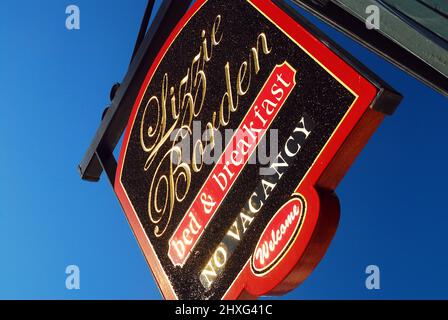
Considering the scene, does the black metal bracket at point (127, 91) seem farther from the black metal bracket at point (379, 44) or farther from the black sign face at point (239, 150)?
the black metal bracket at point (379, 44)

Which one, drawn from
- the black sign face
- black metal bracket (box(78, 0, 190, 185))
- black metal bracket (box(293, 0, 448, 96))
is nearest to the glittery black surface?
the black sign face

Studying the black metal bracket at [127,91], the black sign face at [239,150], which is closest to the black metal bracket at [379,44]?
the black sign face at [239,150]

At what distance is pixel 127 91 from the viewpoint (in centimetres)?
411

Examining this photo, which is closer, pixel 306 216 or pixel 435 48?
pixel 435 48

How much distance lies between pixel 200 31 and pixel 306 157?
132 centimetres

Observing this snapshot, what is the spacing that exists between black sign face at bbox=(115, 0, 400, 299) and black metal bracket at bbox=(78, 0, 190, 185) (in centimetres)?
27

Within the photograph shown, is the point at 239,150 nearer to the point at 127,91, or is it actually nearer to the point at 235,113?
the point at 235,113

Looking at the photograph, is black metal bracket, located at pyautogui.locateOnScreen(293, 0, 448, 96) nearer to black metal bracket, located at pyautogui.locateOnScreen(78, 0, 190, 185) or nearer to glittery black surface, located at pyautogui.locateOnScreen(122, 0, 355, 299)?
glittery black surface, located at pyautogui.locateOnScreen(122, 0, 355, 299)

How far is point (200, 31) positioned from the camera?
3.42 meters

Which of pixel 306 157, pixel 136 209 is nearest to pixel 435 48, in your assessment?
pixel 306 157

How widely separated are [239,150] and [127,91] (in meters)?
1.55

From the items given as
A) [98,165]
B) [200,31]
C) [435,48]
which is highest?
[435,48]
